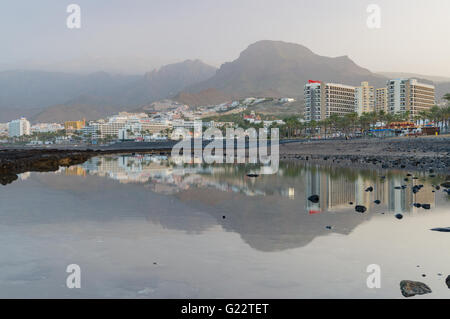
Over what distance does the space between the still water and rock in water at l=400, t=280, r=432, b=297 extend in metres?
0.20

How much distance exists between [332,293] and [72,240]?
9950 millimetres

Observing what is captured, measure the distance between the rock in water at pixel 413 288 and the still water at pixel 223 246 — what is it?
0.20 meters

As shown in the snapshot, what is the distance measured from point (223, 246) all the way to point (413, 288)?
21.1 ft

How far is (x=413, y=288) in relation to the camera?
9.39 m

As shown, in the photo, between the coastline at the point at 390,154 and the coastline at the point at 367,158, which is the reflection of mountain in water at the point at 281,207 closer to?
the coastline at the point at 367,158

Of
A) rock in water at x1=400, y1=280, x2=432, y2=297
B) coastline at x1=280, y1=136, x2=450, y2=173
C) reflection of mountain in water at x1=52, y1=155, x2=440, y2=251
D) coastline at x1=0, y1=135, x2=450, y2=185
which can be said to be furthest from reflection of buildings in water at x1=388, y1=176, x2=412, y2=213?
coastline at x1=280, y1=136, x2=450, y2=173

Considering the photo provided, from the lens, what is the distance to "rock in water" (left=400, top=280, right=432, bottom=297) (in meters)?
9.24

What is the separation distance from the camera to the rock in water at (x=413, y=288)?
9.24 m

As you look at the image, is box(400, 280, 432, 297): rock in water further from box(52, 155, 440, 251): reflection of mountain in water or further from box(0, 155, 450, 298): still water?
box(52, 155, 440, 251): reflection of mountain in water

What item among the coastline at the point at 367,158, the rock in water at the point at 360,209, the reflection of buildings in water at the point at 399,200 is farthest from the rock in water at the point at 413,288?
the coastline at the point at 367,158

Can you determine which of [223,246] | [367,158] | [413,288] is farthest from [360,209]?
[367,158]

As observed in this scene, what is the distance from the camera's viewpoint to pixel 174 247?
13664 millimetres

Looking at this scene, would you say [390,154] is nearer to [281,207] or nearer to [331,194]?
[331,194]

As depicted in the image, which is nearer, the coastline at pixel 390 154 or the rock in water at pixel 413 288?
the rock in water at pixel 413 288
